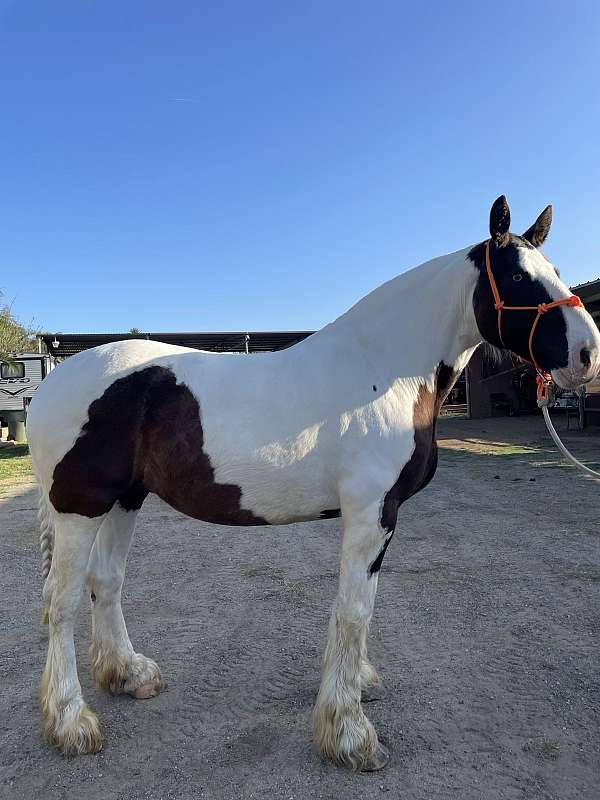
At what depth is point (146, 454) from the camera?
2217 millimetres

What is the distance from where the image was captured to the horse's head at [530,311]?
1.97 meters

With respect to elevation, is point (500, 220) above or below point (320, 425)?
above

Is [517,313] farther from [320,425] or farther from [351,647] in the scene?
[351,647]

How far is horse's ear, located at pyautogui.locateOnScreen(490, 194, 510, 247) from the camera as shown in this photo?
6.65ft

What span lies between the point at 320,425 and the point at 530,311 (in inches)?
37.9

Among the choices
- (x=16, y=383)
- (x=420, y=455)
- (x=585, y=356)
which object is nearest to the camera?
(x=585, y=356)

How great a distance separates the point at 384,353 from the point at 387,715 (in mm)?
1665

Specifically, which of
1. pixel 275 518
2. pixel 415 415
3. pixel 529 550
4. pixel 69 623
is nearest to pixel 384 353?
pixel 415 415

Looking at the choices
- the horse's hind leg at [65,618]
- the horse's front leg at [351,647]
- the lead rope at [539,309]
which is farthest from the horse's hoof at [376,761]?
the lead rope at [539,309]

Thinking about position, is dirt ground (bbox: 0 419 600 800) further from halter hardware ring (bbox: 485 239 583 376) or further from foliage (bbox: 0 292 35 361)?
foliage (bbox: 0 292 35 361)

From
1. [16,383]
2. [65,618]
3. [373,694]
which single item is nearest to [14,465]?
[16,383]

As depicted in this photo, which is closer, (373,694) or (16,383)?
(373,694)

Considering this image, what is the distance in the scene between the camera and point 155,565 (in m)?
4.58

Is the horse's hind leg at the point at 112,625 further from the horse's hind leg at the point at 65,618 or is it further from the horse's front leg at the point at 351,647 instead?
the horse's front leg at the point at 351,647
